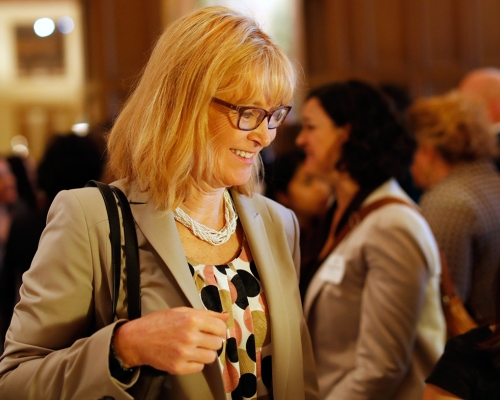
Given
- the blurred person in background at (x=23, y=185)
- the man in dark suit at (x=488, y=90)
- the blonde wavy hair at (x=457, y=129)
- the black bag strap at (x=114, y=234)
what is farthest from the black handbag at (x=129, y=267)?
the man in dark suit at (x=488, y=90)

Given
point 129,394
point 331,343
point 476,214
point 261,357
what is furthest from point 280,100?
point 476,214

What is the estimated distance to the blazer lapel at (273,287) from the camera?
1509mm

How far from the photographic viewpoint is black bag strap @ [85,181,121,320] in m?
1.34

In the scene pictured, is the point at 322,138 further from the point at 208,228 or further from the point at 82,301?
the point at 82,301

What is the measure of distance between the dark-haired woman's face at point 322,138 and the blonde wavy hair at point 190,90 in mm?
1099

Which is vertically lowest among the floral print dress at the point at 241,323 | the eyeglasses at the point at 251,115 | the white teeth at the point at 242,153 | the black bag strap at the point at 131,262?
the floral print dress at the point at 241,323

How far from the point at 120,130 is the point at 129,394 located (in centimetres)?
61

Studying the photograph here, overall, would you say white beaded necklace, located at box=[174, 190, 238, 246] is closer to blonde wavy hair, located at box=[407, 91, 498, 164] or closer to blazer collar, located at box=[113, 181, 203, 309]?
blazer collar, located at box=[113, 181, 203, 309]

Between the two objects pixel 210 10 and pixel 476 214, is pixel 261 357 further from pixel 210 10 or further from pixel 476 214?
pixel 476 214

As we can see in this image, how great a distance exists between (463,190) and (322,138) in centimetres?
67

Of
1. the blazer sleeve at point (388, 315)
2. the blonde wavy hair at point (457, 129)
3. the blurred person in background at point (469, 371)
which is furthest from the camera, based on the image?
the blonde wavy hair at point (457, 129)

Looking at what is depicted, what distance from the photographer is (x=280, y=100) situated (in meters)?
1.48

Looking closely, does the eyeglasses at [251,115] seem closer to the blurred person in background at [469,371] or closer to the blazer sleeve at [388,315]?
the blurred person in background at [469,371]

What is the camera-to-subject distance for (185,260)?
4.65ft
